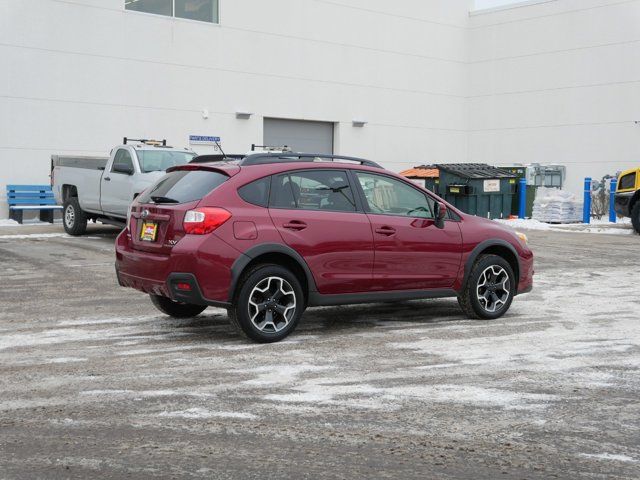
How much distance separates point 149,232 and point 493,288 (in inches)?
144

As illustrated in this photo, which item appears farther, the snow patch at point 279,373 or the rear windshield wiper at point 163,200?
the rear windshield wiper at point 163,200

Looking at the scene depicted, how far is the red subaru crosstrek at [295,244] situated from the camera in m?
7.78

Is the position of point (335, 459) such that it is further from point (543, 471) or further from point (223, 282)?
point (223, 282)

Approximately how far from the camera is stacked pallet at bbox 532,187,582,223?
2723cm

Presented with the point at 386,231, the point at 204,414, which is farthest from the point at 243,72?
the point at 204,414

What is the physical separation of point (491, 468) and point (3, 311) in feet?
22.0

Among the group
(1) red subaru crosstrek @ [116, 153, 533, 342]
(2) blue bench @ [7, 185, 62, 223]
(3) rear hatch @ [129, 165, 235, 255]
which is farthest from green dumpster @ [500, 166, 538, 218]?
(3) rear hatch @ [129, 165, 235, 255]

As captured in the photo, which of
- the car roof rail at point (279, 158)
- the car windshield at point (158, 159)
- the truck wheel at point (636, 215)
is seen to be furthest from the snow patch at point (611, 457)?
the truck wheel at point (636, 215)

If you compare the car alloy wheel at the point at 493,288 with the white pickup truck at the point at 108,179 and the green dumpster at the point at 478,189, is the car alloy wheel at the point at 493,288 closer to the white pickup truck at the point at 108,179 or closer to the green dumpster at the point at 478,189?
the white pickup truck at the point at 108,179

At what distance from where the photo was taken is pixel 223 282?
770 cm

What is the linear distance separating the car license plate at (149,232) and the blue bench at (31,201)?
16729 millimetres

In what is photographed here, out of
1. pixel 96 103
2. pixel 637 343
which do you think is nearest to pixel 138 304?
pixel 637 343

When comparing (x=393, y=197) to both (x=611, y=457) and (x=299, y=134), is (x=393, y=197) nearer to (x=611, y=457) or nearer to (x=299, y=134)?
(x=611, y=457)

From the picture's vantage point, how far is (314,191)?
27.9 ft
